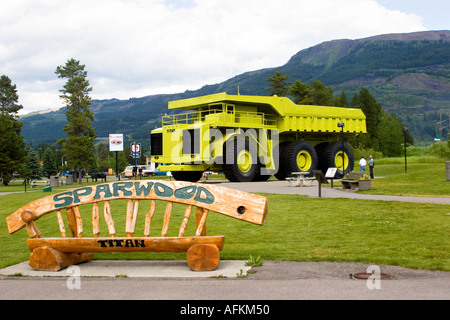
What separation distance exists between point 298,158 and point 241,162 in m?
5.06

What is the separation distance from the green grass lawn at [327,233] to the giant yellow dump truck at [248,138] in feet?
43.5

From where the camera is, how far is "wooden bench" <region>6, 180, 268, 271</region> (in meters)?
8.28

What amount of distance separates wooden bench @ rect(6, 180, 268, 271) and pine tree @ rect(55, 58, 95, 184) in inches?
1732

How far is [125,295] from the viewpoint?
257 inches

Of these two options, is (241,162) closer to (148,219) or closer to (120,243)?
(148,219)

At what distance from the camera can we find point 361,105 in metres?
110

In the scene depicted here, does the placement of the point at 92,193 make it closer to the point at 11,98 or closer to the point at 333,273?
the point at 333,273

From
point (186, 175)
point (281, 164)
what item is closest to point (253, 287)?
point (186, 175)

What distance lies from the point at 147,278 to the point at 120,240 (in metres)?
1.15

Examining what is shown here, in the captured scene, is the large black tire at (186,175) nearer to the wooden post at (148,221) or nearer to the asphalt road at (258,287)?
the wooden post at (148,221)

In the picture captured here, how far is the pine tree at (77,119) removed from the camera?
53.2 meters
